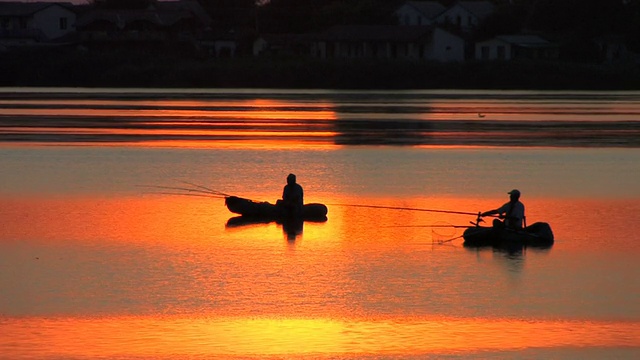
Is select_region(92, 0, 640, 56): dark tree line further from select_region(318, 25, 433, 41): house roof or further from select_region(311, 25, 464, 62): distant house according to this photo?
select_region(318, 25, 433, 41): house roof

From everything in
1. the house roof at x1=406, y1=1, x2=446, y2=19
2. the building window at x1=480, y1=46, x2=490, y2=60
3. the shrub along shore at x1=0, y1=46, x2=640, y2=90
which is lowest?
the shrub along shore at x1=0, y1=46, x2=640, y2=90

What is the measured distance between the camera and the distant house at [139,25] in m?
120

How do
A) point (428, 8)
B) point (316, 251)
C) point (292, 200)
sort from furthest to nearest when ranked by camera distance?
point (428, 8) < point (292, 200) < point (316, 251)

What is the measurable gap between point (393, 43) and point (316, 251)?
9036 cm

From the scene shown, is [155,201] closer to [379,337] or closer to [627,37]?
[379,337]

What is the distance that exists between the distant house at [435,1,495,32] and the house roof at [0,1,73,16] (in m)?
40.4

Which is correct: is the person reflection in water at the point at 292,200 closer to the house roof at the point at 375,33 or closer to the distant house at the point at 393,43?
the distant house at the point at 393,43

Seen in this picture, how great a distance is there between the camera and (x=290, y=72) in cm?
10838

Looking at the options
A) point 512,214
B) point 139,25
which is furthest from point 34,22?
point 512,214

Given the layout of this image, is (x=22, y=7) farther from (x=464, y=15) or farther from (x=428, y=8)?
(x=464, y=15)

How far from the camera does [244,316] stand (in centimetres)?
1856

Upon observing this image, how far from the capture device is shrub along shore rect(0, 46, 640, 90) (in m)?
106

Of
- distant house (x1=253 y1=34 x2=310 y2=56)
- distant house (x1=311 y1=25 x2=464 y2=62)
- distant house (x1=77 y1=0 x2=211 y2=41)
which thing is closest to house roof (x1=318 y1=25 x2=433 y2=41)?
distant house (x1=311 y1=25 x2=464 y2=62)

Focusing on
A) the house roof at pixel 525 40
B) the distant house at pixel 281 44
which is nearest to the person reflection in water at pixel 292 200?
the house roof at pixel 525 40
